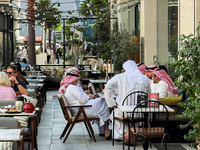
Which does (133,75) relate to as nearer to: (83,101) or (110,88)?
(110,88)

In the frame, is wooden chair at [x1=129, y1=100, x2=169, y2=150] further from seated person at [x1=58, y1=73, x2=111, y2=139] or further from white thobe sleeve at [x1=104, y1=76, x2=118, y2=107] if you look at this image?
seated person at [x1=58, y1=73, x2=111, y2=139]

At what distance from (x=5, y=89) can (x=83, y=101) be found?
136 centimetres

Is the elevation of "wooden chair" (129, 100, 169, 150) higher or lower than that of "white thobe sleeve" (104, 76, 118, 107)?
lower

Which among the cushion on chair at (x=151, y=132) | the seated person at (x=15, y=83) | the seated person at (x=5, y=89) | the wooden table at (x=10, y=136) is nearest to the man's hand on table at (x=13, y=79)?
the seated person at (x=15, y=83)

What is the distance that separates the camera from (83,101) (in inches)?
260

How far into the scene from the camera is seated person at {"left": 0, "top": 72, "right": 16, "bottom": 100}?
5.98 metres

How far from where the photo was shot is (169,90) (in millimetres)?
6773

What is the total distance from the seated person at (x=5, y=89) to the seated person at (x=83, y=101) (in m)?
0.99

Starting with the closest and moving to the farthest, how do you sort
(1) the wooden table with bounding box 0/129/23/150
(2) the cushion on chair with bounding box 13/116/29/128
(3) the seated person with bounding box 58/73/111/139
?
1. (1) the wooden table with bounding box 0/129/23/150
2. (2) the cushion on chair with bounding box 13/116/29/128
3. (3) the seated person with bounding box 58/73/111/139

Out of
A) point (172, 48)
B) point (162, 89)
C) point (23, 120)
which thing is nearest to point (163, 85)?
point (162, 89)

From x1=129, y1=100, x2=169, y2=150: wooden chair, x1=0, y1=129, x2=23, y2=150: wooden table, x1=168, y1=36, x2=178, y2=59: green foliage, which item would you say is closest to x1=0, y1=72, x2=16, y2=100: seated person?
x1=129, y1=100, x2=169, y2=150: wooden chair

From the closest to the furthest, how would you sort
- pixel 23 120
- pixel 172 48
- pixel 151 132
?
pixel 151 132 < pixel 23 120 < pixel 172 48

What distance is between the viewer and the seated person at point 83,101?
659 centimetres

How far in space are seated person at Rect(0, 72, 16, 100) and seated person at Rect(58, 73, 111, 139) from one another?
3.26 ft
